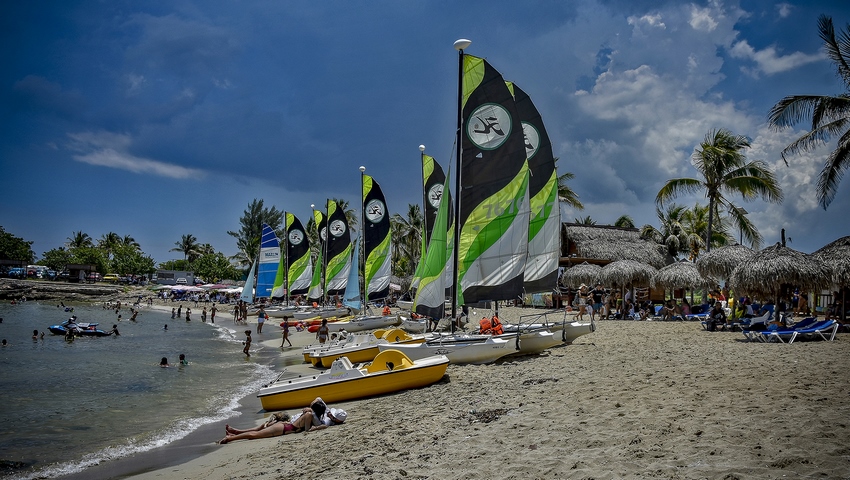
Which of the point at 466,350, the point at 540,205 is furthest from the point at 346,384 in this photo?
the point at 540,205

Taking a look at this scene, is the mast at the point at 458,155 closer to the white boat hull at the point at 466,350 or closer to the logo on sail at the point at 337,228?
the white boat hull at the point at 466,350

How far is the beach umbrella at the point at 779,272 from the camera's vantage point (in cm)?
1655

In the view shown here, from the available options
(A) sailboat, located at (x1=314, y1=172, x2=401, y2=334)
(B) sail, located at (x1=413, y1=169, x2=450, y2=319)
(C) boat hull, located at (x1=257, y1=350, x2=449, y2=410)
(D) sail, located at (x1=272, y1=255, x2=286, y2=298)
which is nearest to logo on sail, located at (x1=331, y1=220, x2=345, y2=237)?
(A) sailboat, located at (x1=314, y1=172, x2=401, y2=334)

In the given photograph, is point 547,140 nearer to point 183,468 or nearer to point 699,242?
point 183,468

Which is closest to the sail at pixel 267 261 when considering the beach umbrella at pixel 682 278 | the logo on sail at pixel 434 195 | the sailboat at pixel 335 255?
the sailboat at pixel 335 255

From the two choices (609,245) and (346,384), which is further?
(609,245)

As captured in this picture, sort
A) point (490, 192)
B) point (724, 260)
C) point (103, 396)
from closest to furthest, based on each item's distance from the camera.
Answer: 1. point (490, 192)
2. point (103, 396)
3. point (724, 260)

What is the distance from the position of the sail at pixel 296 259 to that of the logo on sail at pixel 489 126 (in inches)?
1185

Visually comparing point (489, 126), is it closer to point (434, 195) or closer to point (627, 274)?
point (434, 195)

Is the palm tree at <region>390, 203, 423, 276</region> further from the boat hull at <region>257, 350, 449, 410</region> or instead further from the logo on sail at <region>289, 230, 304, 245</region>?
the boat hull at <region>257, 350, 449, 410</region>

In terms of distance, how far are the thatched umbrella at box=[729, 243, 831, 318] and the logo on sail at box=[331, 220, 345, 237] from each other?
24151 mm

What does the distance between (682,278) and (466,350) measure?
55.5ft

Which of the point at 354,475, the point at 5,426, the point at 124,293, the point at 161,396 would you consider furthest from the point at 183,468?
the point at 124,293

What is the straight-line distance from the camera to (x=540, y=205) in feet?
56.9
